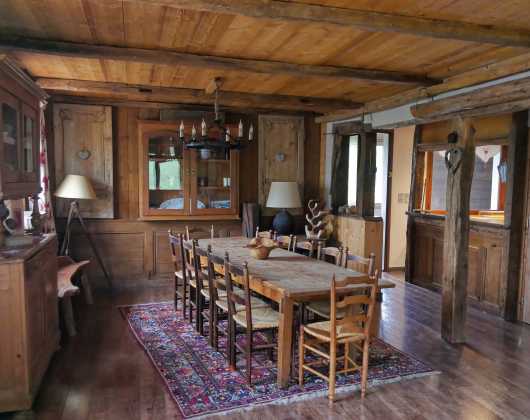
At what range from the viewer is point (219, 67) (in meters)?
3.61

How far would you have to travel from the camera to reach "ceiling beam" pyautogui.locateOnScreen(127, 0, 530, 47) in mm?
2408

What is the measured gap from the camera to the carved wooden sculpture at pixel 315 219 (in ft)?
19.3

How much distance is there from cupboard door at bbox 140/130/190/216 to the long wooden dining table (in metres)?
2.01

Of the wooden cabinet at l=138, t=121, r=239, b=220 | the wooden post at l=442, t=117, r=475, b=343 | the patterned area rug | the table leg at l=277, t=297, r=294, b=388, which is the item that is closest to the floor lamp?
the wooden cabinet at l=138, t=121, r=239, b=220

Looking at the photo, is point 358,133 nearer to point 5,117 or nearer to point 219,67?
point 219,67

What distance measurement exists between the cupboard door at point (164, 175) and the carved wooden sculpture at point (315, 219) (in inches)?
63.9

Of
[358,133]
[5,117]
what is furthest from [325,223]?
[5,117]

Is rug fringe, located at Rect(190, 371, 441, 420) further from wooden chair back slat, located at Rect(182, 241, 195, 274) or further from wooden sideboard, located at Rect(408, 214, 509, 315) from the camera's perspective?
wooden sideboard, located at Rect(408, 214, 509, 315)

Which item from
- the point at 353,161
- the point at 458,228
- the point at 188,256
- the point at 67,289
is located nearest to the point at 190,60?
the point at 188,256

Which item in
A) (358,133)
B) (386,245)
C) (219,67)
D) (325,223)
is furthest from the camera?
(386,245)

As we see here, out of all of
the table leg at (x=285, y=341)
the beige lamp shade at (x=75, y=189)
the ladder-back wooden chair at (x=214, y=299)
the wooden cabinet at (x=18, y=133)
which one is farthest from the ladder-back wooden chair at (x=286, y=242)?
the wooden cabinet at (x=18, y=133)

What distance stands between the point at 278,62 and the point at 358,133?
233cm

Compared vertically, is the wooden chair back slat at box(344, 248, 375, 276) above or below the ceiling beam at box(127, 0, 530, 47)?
below

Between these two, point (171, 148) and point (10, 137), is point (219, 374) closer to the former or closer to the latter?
point (10, 137)
